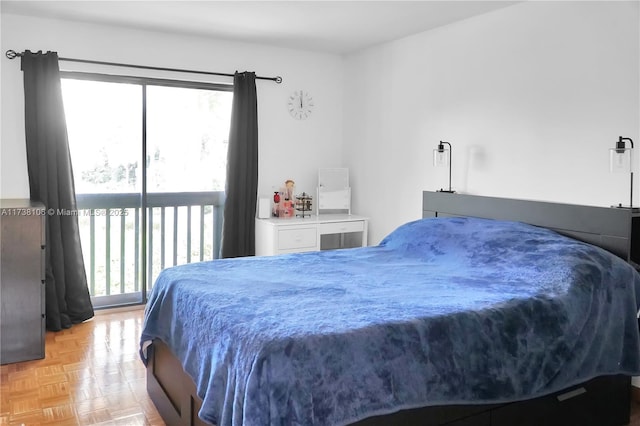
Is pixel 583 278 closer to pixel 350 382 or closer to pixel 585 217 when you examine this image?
pixel 585 217

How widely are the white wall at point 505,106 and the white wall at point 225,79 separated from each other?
0.39m

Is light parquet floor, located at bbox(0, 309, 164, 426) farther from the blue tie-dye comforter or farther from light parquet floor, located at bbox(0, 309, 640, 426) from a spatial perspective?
the blue tie-dye comforter

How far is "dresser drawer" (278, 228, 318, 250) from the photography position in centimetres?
469

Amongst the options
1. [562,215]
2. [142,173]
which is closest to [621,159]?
[562,215]

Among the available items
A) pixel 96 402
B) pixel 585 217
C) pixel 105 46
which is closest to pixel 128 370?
pixel 96 402

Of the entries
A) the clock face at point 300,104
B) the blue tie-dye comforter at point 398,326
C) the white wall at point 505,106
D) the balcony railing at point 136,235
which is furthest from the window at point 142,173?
the blue tie-dye comforter at point 398,326

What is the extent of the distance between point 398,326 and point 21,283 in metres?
2.62

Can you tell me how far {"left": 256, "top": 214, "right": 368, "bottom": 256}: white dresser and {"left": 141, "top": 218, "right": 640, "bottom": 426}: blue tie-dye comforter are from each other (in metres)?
1.41

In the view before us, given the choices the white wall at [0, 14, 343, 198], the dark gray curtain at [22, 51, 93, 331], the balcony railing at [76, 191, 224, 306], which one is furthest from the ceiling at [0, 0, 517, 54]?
the balcony railing at [76, 191, 224, 306]

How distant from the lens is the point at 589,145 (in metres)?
3.19

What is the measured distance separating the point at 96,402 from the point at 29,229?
1.25 m

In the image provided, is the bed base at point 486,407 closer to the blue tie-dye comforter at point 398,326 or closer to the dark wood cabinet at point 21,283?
the blue tie-dye comforter at point 398,326

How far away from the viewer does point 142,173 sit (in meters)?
4.62

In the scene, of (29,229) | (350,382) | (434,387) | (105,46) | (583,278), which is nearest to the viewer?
(350,382)
